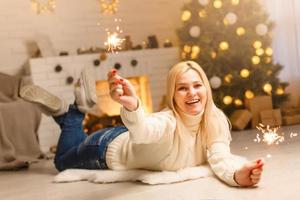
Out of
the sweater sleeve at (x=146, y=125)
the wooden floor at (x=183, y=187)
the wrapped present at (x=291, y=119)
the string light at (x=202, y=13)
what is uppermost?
the string light at (x=202, y=13)

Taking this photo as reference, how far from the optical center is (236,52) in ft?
13.5

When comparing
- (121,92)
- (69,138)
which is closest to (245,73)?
(69,138)

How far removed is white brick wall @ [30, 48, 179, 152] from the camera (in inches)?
158

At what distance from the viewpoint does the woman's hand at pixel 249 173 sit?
182 centimetres

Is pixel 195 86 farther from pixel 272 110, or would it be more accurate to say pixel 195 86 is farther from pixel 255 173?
pixel 272 110

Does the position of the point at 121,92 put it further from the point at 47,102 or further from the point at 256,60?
the point at 256,60

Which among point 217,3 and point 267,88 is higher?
point 217,3

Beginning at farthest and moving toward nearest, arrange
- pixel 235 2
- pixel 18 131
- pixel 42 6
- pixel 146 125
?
pixel 42 6 → pixel 235 2 → pixel 18 131 → pixel 146 125

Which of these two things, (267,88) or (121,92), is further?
(267,88)

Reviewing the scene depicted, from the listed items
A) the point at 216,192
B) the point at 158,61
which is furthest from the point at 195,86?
the point at 158,61

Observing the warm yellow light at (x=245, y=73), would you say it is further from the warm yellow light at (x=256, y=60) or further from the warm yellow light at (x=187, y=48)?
→ the warm yellow light at (x=187, y=48)

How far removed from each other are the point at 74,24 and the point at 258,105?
180 centimetres

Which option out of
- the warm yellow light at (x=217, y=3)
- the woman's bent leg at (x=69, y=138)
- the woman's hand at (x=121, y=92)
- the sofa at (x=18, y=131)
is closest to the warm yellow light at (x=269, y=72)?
the warm yellow light at (x=217, y=3)

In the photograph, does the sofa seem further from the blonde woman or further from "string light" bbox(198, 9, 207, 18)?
"string light" bbox(198, 9, 207, 18)
